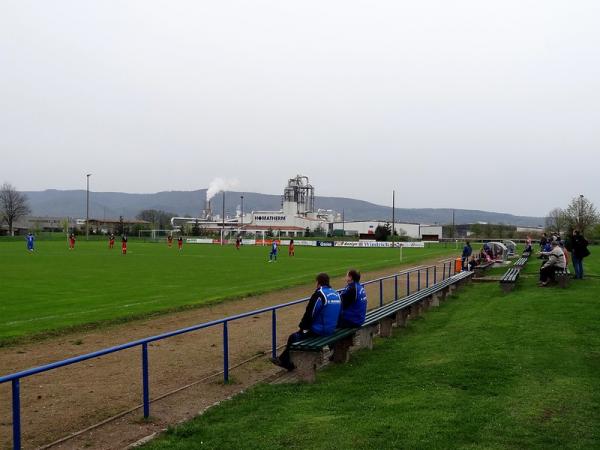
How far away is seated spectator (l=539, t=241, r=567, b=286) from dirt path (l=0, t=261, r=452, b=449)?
8.35 meters

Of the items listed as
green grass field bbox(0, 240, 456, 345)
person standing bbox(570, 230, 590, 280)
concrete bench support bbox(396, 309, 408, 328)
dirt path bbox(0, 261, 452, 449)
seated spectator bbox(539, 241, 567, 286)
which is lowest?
green grass field bbox(0, 240, 456, 345)

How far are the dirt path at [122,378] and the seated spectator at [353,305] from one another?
1367mm

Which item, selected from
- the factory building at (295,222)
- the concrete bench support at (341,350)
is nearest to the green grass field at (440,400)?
the concrete bench support at (341,350)

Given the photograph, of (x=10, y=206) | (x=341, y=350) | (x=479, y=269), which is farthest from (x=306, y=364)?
(x=10, y=206)

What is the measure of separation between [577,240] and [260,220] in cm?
12910

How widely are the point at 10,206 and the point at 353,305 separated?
12473 centimetres

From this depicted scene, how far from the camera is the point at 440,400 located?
22.0 feet

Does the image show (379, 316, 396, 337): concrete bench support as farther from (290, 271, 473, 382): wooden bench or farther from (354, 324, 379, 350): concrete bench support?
(354, 324, 379, 350): concrete bench support

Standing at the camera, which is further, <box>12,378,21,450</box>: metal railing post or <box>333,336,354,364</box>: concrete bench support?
<box>333,336,354,364</box>: concrete bench support

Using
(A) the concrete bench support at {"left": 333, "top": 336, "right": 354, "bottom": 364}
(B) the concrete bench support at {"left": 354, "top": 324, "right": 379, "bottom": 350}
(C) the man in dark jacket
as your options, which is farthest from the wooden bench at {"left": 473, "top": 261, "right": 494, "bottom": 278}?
(C) the man in dark jacket

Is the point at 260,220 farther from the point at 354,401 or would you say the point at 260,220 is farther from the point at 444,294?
the point at 354,401

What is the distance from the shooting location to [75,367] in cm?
938

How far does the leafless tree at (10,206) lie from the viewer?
4651 inches

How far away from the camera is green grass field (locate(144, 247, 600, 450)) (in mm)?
5508
